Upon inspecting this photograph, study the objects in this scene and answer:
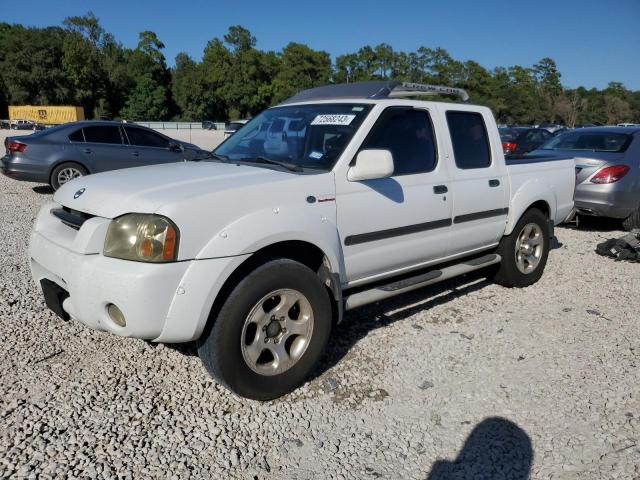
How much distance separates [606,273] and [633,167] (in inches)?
102

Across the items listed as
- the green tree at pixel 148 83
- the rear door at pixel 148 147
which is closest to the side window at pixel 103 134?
the rear door at pixel 148 147

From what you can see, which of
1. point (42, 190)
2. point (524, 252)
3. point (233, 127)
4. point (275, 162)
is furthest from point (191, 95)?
point (275, 162)

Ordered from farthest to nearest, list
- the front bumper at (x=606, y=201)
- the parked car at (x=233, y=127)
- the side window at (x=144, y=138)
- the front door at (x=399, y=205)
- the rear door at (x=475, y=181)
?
the side window at (x=144, y=138) → the front bumper at (x=606, y=201) → the parked car at (x=233, y=127) → the rear door at (x=475, y=181) → the front door at (x=399, y=205)

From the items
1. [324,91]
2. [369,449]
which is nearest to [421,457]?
[369,449]

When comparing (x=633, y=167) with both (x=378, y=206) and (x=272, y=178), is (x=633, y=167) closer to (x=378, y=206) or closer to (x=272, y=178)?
(x=378, y=206)

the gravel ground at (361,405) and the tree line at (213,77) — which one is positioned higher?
the tree line at (213,77)

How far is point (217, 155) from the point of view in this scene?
13.9 ft

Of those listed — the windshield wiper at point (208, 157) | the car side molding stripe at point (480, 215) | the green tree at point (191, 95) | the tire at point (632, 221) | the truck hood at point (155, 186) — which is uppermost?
the green tree at point (191, 95)

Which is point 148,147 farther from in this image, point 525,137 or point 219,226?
point 525,137

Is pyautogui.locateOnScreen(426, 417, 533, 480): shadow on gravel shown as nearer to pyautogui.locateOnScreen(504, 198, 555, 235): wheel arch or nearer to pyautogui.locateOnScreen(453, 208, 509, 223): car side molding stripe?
pyautogui.locateOnScreen(453, 208, 509, 223): car side molding stripe

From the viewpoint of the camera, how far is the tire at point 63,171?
1009 centimetres

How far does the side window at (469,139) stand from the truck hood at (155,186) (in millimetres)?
1808

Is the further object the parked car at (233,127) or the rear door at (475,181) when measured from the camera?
the parked car at (233,127)

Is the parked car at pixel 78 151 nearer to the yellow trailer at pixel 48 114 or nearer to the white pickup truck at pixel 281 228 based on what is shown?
the white pickup truck at pixel 281 228
